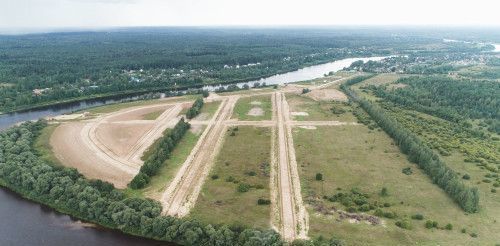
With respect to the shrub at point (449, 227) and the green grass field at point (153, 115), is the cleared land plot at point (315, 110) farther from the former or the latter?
the shrub at point (449, 227)

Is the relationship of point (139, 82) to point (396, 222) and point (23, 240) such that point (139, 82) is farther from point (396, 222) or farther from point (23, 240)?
point (396, 222)

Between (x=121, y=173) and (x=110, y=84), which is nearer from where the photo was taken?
(x=121, y=173)

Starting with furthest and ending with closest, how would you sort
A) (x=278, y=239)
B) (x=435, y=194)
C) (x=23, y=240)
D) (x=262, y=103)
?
(x=262, y=103) → (x=435, y=194) → (x=23, y=240) → (x=278, y=239)

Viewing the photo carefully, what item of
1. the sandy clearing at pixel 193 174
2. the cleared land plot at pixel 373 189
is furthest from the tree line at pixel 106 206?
the cleared land plot at pixel 373 189

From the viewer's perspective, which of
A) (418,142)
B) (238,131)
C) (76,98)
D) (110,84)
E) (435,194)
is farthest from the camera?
(110,84)

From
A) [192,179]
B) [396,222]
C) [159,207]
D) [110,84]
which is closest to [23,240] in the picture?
[159,207]

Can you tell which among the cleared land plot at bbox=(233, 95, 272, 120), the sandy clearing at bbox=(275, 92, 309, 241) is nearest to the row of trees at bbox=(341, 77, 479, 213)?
the sandy clearing at bbox=(275, 92, 309, 241)
